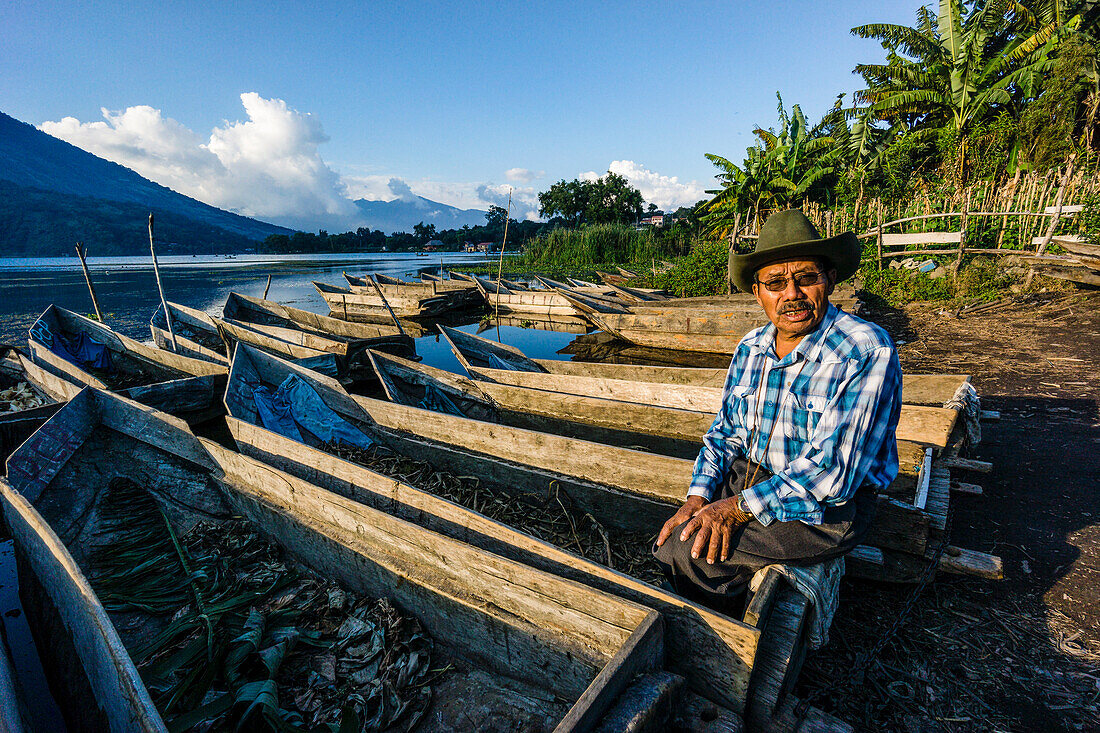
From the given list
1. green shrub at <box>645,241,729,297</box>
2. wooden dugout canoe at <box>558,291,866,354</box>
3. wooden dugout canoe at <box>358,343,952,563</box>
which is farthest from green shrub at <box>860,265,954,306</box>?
wooden dugout canoe at <box>358,343,952,563</box>

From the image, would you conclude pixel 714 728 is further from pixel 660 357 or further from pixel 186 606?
pixel 660 357

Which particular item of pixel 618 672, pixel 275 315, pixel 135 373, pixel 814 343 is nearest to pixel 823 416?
pixel 814 343

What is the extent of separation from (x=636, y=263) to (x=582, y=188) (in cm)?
1833

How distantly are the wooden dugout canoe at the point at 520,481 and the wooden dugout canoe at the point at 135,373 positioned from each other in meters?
0.58

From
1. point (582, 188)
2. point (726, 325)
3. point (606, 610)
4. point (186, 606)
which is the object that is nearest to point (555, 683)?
point (606, 610)

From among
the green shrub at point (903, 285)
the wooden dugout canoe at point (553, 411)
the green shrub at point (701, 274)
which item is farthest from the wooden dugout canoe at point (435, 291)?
the green shrub at point (903, 285)

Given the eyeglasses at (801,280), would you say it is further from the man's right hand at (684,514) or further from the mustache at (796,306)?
the man's right hand at (684,514)

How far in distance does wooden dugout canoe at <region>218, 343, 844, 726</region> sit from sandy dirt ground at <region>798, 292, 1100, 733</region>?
481mm

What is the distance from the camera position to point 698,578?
1814 millimetres

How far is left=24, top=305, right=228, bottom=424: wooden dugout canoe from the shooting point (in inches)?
198

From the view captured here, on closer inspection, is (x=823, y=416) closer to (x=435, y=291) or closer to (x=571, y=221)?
(x=435, y=291)

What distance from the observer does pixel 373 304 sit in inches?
563

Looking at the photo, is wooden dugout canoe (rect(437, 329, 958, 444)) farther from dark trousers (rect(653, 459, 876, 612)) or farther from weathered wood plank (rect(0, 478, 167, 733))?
weathered wood plank (rect(0, 478, 167, 733))

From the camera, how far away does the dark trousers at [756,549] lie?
164cm
